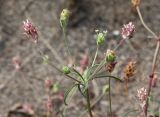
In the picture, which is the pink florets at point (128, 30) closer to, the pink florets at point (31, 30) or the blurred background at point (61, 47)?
the pink florets at point (31, 30)

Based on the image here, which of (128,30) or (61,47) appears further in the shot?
(61,47)

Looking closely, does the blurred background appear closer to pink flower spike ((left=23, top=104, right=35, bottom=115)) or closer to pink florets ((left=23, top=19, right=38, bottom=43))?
pink flower spike ((left=23, top=104, right=35, bottom=115))

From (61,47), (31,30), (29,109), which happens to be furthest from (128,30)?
(61,47)

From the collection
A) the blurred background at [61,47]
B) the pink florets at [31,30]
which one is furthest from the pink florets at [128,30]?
the blurred background at [61,47]

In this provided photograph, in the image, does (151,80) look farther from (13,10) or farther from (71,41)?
(13,10)

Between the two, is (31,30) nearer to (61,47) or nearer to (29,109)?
(29,109)

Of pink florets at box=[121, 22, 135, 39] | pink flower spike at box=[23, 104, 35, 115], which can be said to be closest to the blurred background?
pink flower spike at box=[23, 104, 35, 115]

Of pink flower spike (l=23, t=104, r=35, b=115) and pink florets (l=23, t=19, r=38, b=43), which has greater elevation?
pink flower spike (l=23, t=104, r=35, b=115)

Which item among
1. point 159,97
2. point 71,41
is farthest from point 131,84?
point 71,41
